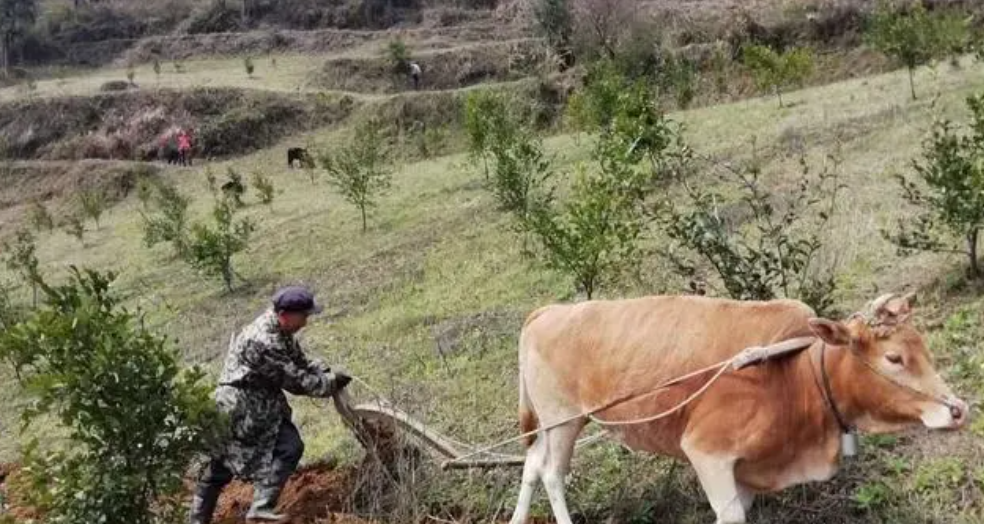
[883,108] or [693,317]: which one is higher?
[693,317]

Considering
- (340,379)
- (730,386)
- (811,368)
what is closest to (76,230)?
(340,379)

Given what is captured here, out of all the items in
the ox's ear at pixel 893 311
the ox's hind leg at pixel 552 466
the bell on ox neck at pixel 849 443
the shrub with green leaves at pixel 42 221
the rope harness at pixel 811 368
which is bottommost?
the shrub with green leaves at pixel 42 221

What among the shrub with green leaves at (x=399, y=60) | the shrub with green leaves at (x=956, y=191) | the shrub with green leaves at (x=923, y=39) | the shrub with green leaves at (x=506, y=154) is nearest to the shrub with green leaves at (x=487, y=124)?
the shrub with green leaves at (x=506, y=154)

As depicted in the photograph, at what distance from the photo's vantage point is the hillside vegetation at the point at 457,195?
5.95 meters

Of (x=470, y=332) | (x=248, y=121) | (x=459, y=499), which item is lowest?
(x=248, y=121)

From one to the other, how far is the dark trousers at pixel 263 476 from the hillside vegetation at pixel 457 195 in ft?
1.68

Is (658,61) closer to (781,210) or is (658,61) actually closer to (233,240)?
(233,240)

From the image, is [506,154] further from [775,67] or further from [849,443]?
[849,443]

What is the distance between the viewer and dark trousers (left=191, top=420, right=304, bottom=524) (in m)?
5.73

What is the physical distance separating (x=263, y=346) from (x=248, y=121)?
33.9 meters

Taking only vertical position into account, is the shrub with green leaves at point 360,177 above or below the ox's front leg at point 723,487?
below

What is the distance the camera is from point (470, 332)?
995 centimetres

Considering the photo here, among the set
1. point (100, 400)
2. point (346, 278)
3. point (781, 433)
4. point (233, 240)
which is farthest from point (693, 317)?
point (233, 240)

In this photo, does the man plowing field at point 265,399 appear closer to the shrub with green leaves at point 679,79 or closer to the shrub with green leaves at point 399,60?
the shrub with green leaves at point 679,79
